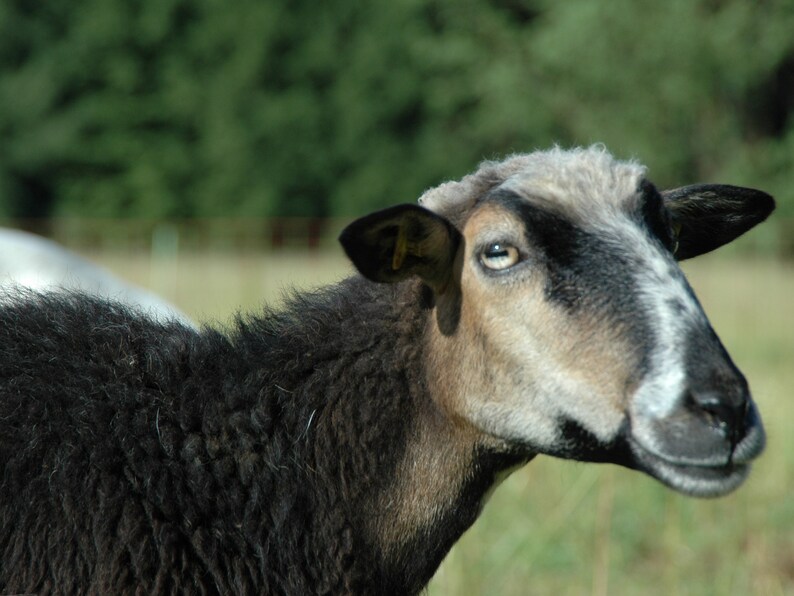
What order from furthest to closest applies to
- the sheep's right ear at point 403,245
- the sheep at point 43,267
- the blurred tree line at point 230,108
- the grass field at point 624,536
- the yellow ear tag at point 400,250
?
the blurred tree line at point 230,108, the sheep at point 43,267, the grass field at point 624,536, the yellow ear tag at point 400,250, the sheep's right ear at point 403,245

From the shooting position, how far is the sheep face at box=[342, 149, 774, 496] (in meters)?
3.45

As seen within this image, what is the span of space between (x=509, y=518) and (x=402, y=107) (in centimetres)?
3755

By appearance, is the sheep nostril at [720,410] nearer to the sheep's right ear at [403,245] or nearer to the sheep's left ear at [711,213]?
the sheep's right ear at [403,245]

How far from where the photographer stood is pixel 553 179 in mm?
4012

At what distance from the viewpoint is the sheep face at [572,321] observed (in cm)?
345

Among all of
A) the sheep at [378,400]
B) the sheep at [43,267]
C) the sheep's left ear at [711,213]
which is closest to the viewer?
the sheep at [378,400]

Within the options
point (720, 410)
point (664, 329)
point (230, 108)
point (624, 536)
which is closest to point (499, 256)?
point (664, 329)

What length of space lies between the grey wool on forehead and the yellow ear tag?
0.34 meters

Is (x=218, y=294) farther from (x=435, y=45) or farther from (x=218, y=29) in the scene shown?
(x=218, y=29)

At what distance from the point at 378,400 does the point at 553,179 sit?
106 cm

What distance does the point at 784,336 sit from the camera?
64.7 ft

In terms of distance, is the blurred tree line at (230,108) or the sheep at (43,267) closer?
the sheep at (43,267)

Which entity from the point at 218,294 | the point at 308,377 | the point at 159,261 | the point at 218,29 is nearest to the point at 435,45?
the point at 218,29

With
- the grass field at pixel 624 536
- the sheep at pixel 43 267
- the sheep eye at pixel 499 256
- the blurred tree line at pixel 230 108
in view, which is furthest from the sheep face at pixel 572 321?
the blurred tree line at pixel 230 108
